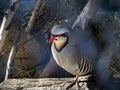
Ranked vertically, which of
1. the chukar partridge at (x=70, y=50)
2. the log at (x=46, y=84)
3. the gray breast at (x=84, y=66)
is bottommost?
the log at (x=46, y=84)

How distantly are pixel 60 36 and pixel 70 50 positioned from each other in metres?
0.09

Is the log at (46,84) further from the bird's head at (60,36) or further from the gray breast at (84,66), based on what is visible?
the bird's head at (60,36)

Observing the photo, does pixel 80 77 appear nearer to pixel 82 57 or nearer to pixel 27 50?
pixel 82 57

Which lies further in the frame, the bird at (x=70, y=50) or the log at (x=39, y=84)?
the log at (x=39, y=84)

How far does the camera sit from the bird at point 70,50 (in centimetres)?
145

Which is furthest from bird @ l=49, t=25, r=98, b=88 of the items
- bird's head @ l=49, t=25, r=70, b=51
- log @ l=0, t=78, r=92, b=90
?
log @ l=0, t=78, r=92, b=90

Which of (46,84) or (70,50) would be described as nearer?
(70,50)

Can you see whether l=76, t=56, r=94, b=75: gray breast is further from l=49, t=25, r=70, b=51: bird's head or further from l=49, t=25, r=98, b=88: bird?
l=49, t=25, r=70, b=51: bird's head

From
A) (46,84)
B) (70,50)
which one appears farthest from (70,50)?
(46,84)

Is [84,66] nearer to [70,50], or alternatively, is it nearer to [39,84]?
[70,50]

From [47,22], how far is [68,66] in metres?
0.99

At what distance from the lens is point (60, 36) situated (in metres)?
1.44

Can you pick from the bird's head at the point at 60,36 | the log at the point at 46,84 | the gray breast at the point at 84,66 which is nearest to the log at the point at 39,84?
the log at the point at 46,84

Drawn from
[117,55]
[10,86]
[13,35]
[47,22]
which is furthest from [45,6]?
[10,86]
